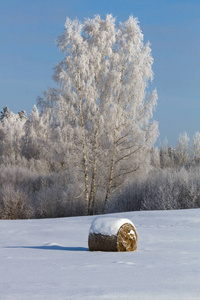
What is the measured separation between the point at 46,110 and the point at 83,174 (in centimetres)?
400

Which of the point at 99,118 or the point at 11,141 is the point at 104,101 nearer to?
the point at 99,118

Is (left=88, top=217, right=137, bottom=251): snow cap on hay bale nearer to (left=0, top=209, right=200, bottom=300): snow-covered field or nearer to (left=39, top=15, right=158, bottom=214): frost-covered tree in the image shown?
(left=0, top=209, right=200, bottom=300): snow-covered field

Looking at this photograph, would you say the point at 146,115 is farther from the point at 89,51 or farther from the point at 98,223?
the point at 98,223

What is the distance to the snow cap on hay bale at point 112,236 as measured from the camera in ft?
21.0

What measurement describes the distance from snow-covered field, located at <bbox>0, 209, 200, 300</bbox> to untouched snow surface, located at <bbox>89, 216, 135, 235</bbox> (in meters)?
0.38

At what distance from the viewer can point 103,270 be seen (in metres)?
4.56

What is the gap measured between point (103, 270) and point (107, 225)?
1.96 m

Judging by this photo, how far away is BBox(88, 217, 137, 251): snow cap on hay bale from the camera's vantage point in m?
6.40

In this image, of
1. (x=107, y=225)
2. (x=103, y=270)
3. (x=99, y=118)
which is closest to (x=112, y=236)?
(x=107, y=225)

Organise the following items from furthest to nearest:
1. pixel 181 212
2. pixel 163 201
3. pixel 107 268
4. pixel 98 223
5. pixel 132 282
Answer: pixel 163 201 < pixel 181 212 < pixel 98 223 < pixel 107 268 < pixel 132 282

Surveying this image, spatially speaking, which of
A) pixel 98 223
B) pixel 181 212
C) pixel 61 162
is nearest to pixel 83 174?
pixel 61 162

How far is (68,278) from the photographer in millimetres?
4070

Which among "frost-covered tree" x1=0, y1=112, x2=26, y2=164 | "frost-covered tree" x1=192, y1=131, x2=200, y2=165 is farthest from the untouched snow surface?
"frost-covered tree" x1=192, y1=131, x2=200, y2=165

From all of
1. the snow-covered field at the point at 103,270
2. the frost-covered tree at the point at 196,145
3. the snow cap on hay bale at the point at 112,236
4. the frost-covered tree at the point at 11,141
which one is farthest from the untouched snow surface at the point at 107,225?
the frost-covered tree at the point at 196,145
